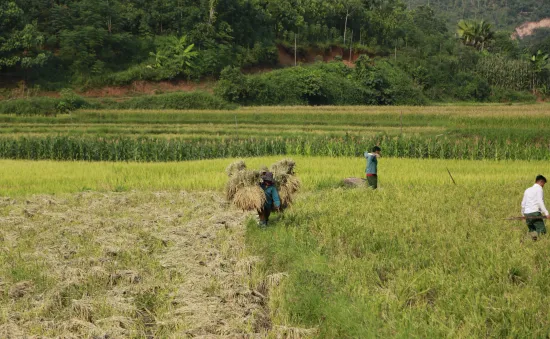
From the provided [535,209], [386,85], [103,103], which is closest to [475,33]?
[386,85]

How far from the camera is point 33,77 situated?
159 ft

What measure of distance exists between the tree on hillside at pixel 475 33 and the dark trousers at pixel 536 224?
8289 centimetres

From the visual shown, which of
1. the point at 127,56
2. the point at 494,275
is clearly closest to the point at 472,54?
→ the point at 127,56

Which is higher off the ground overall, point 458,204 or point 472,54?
point 472,54

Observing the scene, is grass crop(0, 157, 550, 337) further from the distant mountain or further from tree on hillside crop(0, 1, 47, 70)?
the distant mountain

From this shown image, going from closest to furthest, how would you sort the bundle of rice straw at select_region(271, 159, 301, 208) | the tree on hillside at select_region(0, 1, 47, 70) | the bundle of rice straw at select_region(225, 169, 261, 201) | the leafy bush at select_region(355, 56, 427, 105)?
the bundle of rice straw at select_region(225, 169, 261, 201), the bundle of rice straw at select_region(271, 159, 301, 208), the tree on hillside at select_region(0, 1, 47, 70), the leafy bush at select_region(355, 56, 427, 105)

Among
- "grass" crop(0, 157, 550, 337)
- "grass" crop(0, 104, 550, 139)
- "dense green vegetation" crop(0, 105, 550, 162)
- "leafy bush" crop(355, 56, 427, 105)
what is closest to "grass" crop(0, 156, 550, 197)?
"grass" crop(0, 157, 550, 337)

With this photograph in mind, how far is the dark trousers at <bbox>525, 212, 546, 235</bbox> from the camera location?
855 cm

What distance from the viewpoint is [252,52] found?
60.8 m

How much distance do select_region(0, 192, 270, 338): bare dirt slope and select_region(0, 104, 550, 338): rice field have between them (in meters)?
0.02

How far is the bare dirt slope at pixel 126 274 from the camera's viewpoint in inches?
222

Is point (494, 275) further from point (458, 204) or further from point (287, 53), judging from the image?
point (287, 53)

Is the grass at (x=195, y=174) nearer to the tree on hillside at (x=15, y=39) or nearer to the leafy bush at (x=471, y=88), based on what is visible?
the tree on hillside at (x=15, y=39)

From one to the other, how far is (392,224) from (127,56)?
50.3 meters
